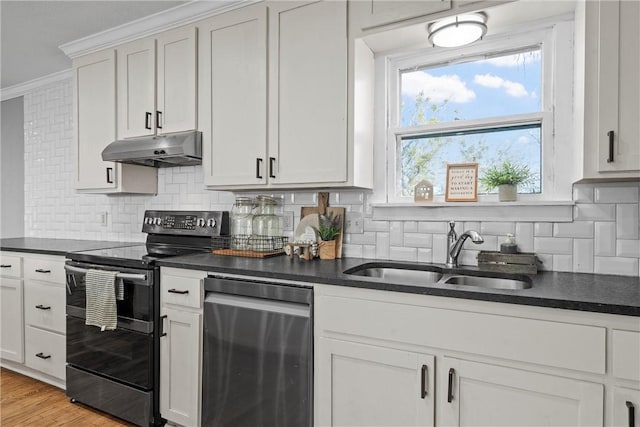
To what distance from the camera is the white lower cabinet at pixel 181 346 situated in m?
1.99

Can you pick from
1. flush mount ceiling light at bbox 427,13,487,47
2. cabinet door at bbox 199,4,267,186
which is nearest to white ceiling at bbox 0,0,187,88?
cabinet door at bbox 199,4,267,186

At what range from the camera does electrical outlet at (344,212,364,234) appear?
2.32 m

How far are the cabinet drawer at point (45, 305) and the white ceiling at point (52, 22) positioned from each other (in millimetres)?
1782

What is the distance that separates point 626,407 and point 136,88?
309 cm

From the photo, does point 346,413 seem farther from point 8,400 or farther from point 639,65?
point 8,400

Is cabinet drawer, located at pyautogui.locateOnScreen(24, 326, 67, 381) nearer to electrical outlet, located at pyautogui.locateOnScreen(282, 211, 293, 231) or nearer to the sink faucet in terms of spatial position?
electrical outlet, located at pyautogui.locateOnScreen(282, 211, 293, 231)

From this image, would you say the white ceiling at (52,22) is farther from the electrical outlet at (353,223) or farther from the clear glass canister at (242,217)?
the electrical outlet at (353,223)

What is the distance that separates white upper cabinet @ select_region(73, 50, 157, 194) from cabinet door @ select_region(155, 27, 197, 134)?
0.48 metres

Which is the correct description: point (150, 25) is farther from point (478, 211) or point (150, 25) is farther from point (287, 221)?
point (478, 211)

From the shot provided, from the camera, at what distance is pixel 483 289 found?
1.42m

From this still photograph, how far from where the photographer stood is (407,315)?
1.50 meters

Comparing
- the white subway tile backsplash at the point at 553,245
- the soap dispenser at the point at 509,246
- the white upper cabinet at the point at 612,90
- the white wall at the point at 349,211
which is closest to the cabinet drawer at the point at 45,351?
the white wall at the point at 349,211

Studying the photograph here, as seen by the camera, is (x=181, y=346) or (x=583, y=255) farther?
(x=181, y=346)

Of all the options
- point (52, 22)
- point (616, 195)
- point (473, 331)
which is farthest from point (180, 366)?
point (52, 22)
